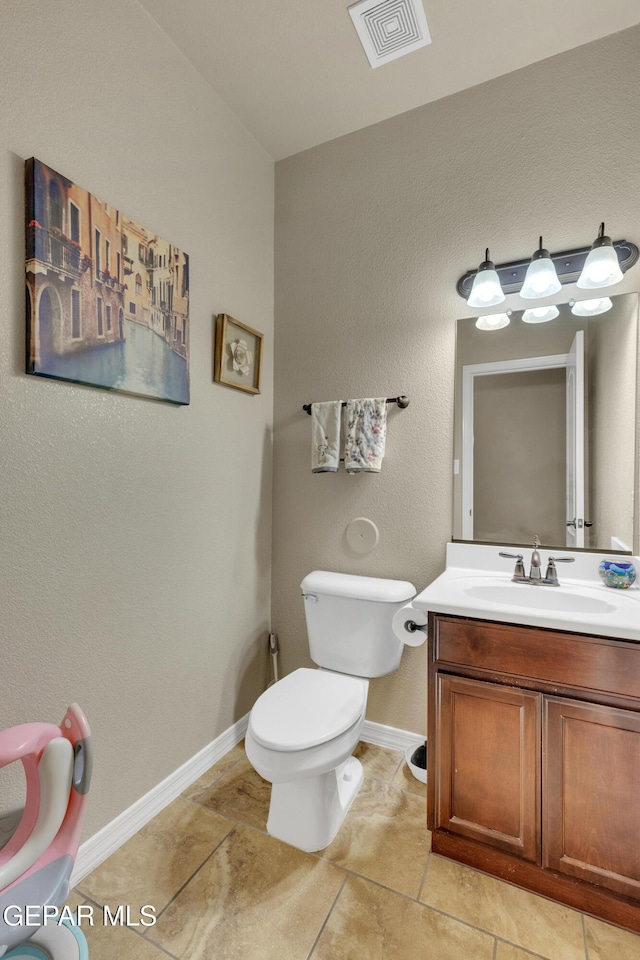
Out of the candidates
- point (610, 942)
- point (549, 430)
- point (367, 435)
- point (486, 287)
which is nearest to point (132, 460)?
point (367, 435)

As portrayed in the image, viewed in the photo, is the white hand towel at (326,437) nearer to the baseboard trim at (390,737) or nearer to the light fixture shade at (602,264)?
the light fixture shade at (602,264)

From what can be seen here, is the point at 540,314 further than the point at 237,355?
No

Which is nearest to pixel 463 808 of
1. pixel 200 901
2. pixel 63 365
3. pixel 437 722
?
pixel 437 722

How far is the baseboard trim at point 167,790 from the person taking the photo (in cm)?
136

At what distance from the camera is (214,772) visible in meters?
1.81

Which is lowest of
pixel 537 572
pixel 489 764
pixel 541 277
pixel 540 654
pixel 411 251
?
pixel 489 764

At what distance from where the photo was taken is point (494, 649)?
→ 1288 millimetres

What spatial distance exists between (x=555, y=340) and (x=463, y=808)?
1.63 meters

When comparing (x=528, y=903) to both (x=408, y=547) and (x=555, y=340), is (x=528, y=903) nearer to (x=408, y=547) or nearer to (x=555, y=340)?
(x=408, y=547)

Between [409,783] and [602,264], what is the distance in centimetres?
204

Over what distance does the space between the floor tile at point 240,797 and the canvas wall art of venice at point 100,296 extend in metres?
1.49

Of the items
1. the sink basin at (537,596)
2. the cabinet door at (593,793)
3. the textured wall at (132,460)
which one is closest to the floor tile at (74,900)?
the textured wall at (132,460)

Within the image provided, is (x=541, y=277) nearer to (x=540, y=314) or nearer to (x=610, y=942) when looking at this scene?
(x=540, y=314)

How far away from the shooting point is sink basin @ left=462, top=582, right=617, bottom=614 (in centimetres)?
144
